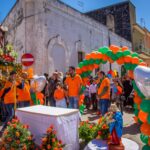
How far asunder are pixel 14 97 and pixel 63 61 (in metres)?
9.70

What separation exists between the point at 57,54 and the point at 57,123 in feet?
38.7

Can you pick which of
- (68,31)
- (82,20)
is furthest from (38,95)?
(82,20)

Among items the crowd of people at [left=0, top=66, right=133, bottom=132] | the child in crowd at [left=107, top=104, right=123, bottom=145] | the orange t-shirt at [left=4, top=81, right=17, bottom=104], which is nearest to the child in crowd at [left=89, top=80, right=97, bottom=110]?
the crowd of people at [left=0, top=66, right=133, bottom=132]

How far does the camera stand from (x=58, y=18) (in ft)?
54.2

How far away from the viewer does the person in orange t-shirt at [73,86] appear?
859cm

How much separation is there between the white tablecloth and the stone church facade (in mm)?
9599

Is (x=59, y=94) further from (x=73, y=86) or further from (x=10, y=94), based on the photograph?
(x=10, y=94)

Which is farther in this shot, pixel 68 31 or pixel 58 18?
pixel 68 31

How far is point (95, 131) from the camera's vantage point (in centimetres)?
586

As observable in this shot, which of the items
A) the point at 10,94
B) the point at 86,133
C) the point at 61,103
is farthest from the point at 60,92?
the point at 86,133

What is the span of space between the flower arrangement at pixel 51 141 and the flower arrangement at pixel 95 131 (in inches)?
46.6

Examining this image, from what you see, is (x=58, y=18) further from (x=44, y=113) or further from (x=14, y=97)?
(x=44, y=113)

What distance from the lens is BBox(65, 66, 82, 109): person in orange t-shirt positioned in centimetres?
859

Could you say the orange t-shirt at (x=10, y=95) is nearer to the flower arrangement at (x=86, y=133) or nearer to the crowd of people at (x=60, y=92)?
the crowd of people at (x=60, y=92)
